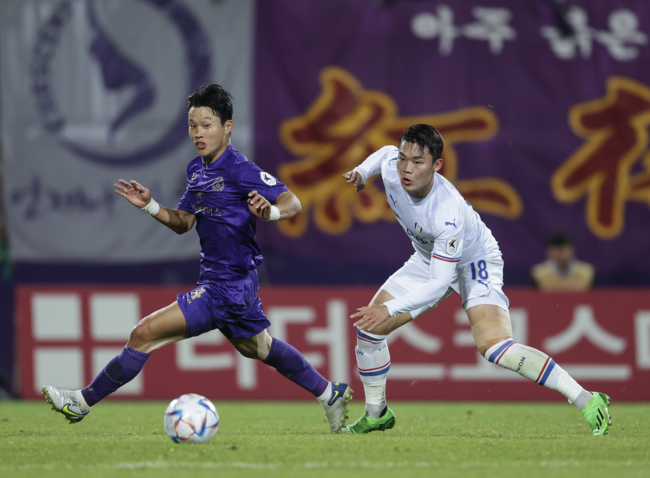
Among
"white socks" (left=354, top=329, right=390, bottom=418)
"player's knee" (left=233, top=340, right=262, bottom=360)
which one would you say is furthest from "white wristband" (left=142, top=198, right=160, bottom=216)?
"white socks" (left=354, top=329, right=390, bottom=418)

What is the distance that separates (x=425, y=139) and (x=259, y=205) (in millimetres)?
1029

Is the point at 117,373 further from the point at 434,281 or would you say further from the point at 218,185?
the point at 434,281

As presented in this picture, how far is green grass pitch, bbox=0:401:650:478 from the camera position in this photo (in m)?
3.78

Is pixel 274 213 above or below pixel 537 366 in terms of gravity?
above

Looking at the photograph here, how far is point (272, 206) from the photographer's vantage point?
15.2 feet

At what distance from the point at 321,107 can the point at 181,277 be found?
2.76 meters

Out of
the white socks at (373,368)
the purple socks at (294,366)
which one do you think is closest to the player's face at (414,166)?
the white socks at (373,368)

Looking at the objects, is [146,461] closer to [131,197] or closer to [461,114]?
[131,197]

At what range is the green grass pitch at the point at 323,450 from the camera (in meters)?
3.78

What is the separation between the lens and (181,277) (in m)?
10.4

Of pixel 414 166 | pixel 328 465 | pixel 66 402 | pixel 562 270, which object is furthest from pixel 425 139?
pixel 562 270

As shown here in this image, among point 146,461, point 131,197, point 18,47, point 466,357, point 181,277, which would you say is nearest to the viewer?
point 146,461

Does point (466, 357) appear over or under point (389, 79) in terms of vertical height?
under

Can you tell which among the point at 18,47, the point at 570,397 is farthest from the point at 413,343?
the point at 18,47
